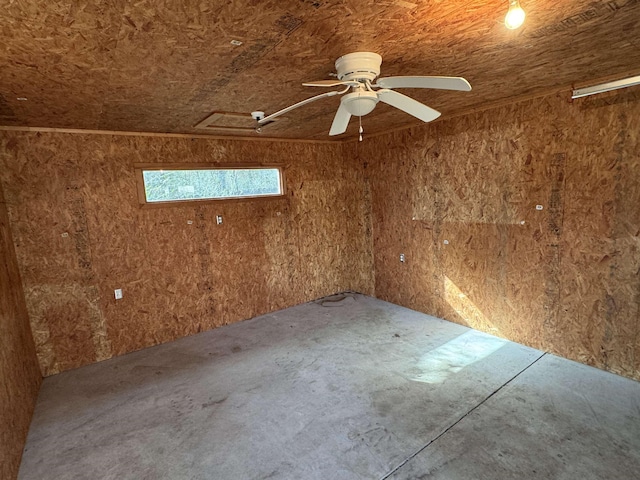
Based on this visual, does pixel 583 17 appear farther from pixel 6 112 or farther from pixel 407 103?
pixel 6 112

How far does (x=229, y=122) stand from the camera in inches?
132

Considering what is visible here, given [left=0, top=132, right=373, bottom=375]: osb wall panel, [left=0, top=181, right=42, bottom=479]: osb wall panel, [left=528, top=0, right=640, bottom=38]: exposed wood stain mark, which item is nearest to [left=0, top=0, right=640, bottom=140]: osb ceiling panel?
[left=528, top=0, right=640, bottom=38]: exposed wood stain mark

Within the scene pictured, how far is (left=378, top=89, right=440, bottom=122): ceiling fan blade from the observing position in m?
1.84

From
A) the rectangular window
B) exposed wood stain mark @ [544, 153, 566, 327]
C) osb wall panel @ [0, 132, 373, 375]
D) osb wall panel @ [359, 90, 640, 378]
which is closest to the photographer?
osb wall panel @ [359, 90, 640, 378]

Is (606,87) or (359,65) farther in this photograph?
(606,87)

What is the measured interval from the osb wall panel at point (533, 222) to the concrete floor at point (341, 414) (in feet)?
1.15

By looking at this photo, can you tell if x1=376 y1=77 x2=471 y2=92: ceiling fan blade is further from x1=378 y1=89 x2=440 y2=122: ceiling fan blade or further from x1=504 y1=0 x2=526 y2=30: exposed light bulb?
x1=504 y1=0 x2=526 y2=30: exposed light bulb

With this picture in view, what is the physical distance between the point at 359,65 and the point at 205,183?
289 centimetres

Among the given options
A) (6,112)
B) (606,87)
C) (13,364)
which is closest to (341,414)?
(13,364)

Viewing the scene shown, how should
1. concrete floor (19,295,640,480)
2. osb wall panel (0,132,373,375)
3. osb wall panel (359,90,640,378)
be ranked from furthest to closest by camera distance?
osb wall panel (0,132,373,375) → osb wall panel (359,90,640,378) → concrete floor (19,295,640,480)

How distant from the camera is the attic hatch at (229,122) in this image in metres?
3.05

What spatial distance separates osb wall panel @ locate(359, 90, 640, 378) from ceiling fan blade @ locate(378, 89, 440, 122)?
1782mm

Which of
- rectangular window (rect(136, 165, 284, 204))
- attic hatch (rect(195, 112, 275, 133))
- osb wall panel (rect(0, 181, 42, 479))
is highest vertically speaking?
attic hatch (rect(195, 112, 275, 133))

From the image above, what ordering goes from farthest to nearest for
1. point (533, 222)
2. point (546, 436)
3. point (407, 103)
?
point (533, 222) < point (546, 436) < point (407, 103)
